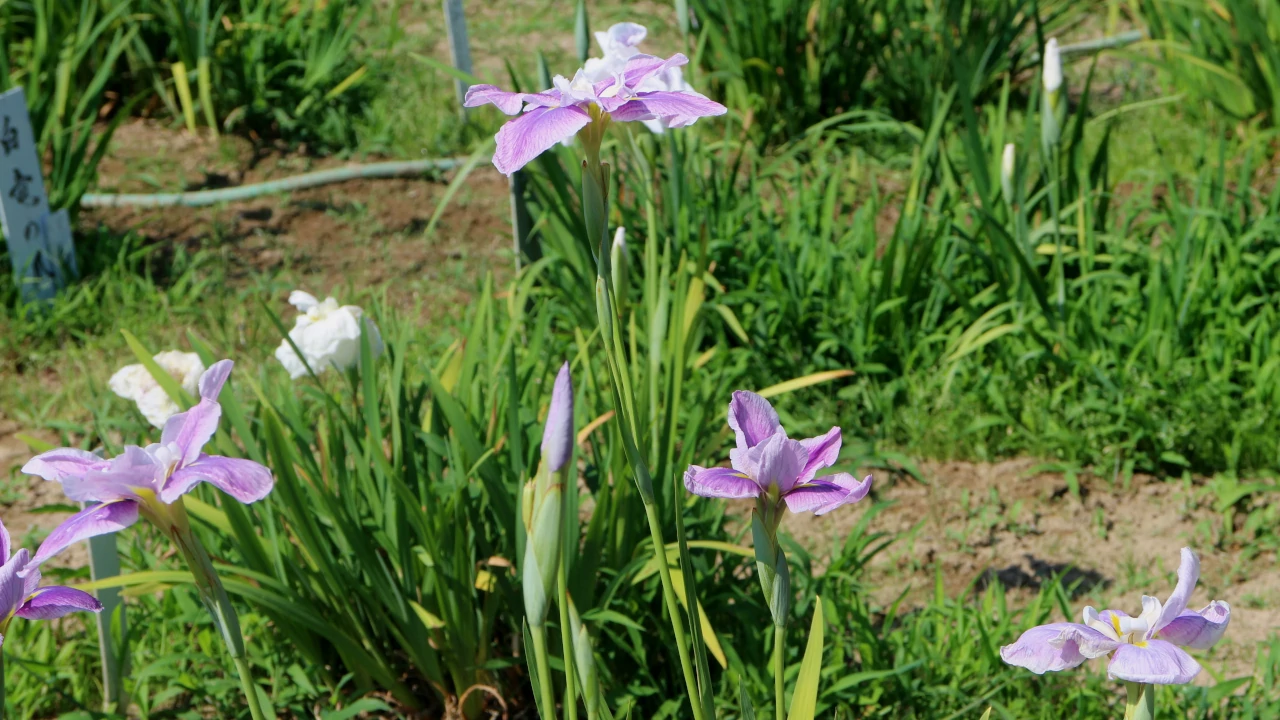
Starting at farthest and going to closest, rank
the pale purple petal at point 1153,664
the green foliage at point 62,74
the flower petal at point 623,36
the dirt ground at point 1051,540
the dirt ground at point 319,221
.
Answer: the dirt ground at point 319,221 < the green foliage at point 62,74 < the dirt ground at point 1051,540 < the flower petal at point 623,36 < the pale purple petal at point 1153,664

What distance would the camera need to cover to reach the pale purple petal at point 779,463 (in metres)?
0.83

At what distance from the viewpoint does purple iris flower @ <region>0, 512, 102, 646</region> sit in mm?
807

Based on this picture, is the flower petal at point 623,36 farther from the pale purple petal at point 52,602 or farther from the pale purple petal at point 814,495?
the pale purple petal at point 52,602

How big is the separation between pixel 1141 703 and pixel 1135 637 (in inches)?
1.8

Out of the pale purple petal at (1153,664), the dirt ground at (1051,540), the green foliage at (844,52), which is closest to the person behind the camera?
the pale purple petal at (1153,664)

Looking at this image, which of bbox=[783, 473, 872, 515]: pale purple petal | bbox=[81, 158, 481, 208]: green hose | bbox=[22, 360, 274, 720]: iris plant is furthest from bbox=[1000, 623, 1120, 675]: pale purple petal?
bbox=[81, 158, 481, 208]: green hose

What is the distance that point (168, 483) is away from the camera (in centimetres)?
82


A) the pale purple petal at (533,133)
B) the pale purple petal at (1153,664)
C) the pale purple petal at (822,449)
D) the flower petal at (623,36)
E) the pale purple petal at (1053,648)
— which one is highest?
the pale purple petal at (533,133)

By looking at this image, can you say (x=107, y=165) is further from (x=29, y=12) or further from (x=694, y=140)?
(x=694, y=140)

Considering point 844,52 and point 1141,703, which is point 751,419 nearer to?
point 1141,703

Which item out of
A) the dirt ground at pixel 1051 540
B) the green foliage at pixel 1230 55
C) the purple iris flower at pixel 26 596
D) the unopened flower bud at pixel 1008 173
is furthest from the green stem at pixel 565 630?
the green foliage at pixel 1230 55

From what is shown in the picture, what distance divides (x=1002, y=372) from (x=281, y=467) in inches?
60.6

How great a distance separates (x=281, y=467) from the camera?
1.46m

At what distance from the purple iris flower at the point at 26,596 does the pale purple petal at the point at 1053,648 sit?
2.11 feet
